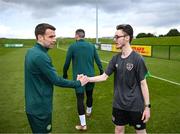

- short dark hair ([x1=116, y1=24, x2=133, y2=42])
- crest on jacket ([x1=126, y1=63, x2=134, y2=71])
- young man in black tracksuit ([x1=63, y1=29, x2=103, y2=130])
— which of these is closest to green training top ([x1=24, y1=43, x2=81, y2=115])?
crest on jacket ([x1=126, y1=63, x2=134, y2=71])

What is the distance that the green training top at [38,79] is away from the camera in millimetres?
5188

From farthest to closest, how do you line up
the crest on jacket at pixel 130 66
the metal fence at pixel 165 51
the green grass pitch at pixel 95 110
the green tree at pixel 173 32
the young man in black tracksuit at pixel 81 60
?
the green tree at pixel 173 32
the metal fence at pixel 165 51
the green grass pitch at pixel 95 110
the young man in black tracksuit at pixel 81 60
the crest on jacket at pixel 130 66

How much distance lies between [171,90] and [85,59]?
21.4 feet

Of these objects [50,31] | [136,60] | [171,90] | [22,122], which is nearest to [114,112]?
[136,60]

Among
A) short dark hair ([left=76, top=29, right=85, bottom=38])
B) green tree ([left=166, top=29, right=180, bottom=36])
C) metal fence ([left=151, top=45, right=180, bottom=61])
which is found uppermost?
short dark hair ([left=76, top=29, right=85, bottom=38])

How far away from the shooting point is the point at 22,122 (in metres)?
→ 9.37

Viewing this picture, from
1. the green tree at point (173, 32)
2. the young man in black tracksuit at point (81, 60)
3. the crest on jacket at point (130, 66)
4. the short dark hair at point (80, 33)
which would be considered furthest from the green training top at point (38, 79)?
the green tree at point (173, 32)

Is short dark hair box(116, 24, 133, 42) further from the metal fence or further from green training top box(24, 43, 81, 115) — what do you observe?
the metal fence

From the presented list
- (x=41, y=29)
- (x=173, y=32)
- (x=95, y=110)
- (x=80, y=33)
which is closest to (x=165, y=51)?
(x=95, y=110)

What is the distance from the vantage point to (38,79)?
5262 mm

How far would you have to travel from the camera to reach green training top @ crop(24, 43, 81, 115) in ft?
17.0

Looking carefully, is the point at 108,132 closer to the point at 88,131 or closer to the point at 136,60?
the point at 88,131

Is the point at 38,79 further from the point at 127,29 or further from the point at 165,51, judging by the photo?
the point at 165,51

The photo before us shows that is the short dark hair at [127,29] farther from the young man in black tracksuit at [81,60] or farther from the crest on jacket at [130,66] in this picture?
the young man in black tracksuit at [81,60]
